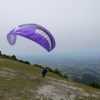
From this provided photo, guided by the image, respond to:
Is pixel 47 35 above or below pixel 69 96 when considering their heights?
above

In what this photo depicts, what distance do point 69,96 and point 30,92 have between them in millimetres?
4578

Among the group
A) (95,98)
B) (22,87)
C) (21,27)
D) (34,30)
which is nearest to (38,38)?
(34,30)

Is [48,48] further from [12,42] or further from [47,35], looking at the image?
[12,42]

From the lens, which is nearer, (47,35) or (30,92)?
→ (30,92)

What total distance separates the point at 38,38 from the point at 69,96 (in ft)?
26.7

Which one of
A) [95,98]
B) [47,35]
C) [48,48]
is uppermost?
[47,35]

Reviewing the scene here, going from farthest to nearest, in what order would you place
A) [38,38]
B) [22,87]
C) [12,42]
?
[12,42] < [38,38] < [22,87]

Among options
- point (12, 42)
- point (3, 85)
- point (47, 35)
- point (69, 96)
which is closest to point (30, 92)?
point (3, 85)

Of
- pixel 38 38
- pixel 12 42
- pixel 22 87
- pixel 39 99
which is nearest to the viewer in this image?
pixel 39 99

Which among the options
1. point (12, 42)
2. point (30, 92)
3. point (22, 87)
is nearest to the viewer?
point (30, 92)

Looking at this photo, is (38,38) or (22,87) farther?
(38,38)

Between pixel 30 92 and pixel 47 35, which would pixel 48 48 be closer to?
pixel 47 35

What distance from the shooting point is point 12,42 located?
25.7 m

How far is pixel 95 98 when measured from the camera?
19453 millimetres
